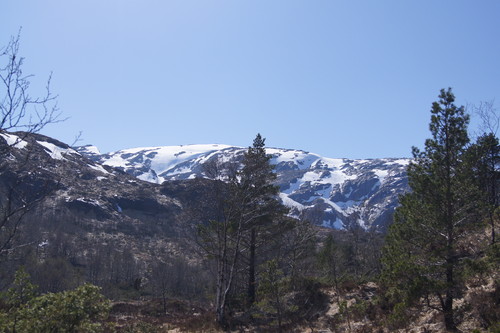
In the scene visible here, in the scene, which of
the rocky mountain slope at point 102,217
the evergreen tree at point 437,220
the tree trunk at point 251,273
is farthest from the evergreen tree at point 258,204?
the rocky mountain slope at point 102,217

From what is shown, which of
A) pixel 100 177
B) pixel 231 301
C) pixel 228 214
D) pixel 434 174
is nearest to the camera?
pixel 434 174

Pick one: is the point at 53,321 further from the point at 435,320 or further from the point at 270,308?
the point at 435,320

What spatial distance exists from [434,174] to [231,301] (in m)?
16.0

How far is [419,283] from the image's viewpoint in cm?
1025

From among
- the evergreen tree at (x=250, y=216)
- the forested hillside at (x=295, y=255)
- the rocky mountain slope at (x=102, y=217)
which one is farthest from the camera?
the rocky mountain slope at (x=102, y=217)

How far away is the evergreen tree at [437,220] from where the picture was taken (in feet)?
34.7

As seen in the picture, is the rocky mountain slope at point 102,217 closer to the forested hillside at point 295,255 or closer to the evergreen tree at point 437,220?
the forested hillside at point 295,255

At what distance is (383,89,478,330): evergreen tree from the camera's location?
10562 millimetres

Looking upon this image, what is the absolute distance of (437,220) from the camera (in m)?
11.1

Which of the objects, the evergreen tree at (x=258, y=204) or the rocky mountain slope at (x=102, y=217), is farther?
the rocky mountain slope at (x=102, y=217)

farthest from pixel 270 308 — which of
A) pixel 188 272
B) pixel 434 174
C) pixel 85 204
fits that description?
pixel 85 204

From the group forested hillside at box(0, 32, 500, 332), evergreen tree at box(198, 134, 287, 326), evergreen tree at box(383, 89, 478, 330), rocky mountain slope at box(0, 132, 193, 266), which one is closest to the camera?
forested hillside at box(0, 32, 500, 332)

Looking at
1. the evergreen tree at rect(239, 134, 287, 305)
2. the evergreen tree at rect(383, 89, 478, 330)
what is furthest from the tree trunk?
the evergreen tree at rect(383, 89, 478, 330)

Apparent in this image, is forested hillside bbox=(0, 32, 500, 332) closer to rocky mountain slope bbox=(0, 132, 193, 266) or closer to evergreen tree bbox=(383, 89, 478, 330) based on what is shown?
evergreen tree bbox=(383, 89, 478, 330)
